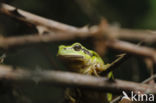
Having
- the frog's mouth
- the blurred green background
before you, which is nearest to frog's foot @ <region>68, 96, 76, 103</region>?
the frog's mouth

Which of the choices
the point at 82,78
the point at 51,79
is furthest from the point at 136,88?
the point at 51,79

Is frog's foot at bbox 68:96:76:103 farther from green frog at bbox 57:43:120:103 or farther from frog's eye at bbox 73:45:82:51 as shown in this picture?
frog's eye at bbox 73:45:82:51

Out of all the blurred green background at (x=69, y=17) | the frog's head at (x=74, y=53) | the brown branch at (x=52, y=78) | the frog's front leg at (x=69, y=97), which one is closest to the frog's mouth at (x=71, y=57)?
the frog's head at (x=74, y=53)

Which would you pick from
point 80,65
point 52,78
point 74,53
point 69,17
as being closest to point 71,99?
point 80,65

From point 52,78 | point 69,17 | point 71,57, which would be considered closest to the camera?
point 52,78

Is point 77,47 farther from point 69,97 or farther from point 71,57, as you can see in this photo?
point 69,97

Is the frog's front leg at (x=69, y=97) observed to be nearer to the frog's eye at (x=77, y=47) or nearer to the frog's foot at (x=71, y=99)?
the frog's foot at (x=71, y=99)

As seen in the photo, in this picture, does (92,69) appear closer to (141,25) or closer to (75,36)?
(75,36)
